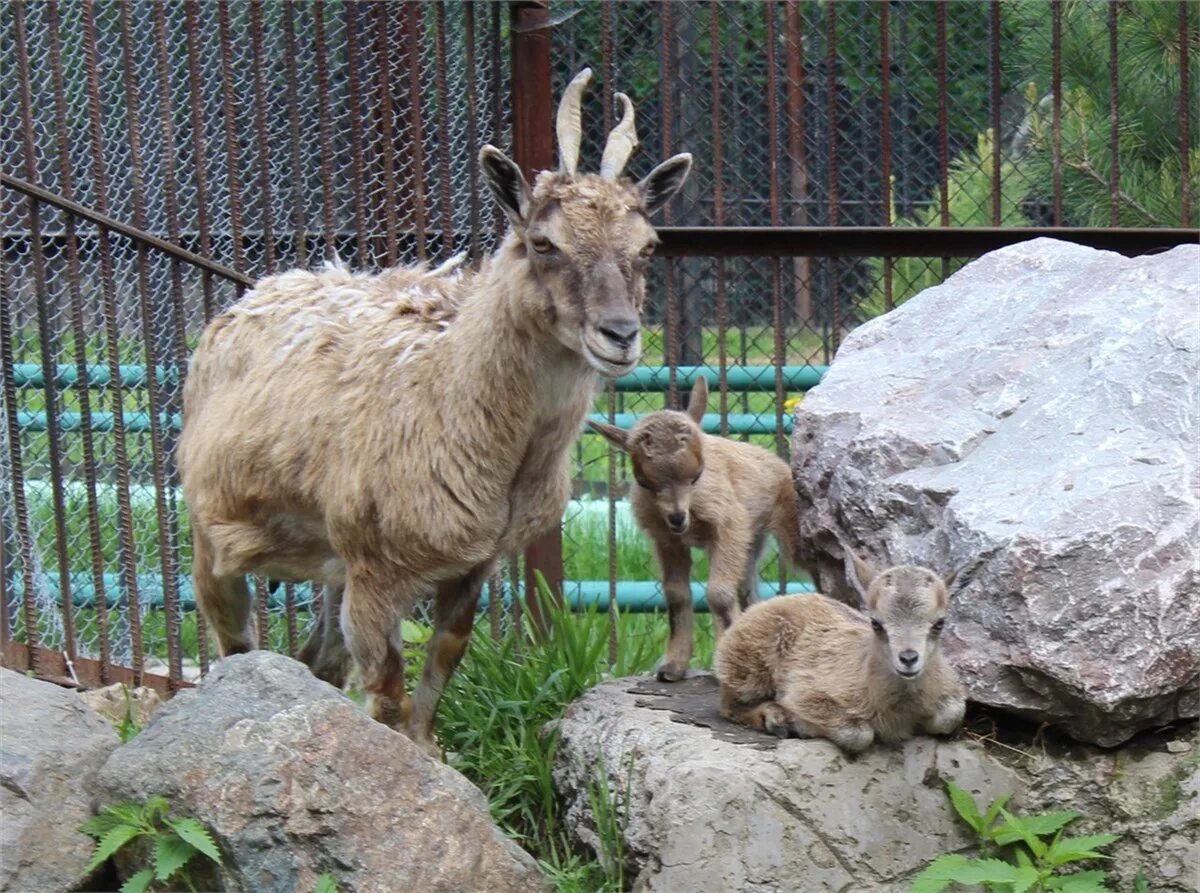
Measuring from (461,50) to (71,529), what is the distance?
3.06 metres

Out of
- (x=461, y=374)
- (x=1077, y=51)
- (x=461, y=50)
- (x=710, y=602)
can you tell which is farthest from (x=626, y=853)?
(x=1077, y=51)

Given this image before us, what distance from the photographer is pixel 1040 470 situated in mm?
5277

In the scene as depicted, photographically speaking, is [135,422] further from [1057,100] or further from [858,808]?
[1057,100]

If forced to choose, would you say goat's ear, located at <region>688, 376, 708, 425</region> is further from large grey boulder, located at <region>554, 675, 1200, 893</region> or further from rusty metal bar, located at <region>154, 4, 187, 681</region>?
rusty metal bar, located at <region>154, 4, 187, 681</region>

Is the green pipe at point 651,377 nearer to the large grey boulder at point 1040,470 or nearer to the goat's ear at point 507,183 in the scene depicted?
the large grey boulder at point 1040,470

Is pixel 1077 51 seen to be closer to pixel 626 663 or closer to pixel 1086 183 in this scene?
pixel 1086 183

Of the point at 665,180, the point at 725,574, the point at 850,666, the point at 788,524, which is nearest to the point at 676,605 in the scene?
the point at 725,574

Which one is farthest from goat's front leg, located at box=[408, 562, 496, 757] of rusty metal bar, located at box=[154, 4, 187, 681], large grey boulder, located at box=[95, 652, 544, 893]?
rusty metal bar, located at box=[154, 4, 187, 681]

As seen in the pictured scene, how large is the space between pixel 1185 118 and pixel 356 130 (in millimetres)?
3772

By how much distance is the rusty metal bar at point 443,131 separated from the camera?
7.32 metres

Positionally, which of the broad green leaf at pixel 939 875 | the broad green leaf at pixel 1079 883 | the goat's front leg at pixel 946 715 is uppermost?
the goat's front leg at pixel 946 715

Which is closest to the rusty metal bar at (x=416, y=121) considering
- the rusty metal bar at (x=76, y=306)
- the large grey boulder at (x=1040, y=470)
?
the rusty metal bar at (x=76, y=306)

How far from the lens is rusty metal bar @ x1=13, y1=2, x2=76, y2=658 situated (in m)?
6.99

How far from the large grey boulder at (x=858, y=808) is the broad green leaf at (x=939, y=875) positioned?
0.19 m
